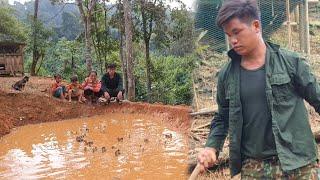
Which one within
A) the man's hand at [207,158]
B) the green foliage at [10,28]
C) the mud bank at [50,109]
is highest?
the green foliage at [10,28]

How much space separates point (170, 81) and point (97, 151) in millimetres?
13792

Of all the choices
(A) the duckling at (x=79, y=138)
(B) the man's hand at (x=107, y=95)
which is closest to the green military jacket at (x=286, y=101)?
(A) the duckling at (x=79, y=138)

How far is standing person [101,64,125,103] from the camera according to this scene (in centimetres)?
1040

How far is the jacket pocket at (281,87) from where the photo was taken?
2004mm

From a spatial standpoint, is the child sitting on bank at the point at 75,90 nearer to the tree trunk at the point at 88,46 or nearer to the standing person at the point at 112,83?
the standing person at the point at 112,83

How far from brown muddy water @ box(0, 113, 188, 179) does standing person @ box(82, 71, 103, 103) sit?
45.1 inches

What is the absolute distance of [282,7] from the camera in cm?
1079

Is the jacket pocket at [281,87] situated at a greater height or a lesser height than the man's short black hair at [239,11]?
lesser

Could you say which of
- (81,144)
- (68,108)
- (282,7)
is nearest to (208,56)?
(282,7)

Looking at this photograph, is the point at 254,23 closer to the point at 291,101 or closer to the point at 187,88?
the point at 291,101

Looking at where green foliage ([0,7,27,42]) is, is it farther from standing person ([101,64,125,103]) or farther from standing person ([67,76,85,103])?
standing person ([101,64,125,103])

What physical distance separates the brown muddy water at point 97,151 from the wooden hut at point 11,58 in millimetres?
12713

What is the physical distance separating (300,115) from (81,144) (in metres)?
5.88

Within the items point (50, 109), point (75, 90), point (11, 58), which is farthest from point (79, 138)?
point (11, 58)
